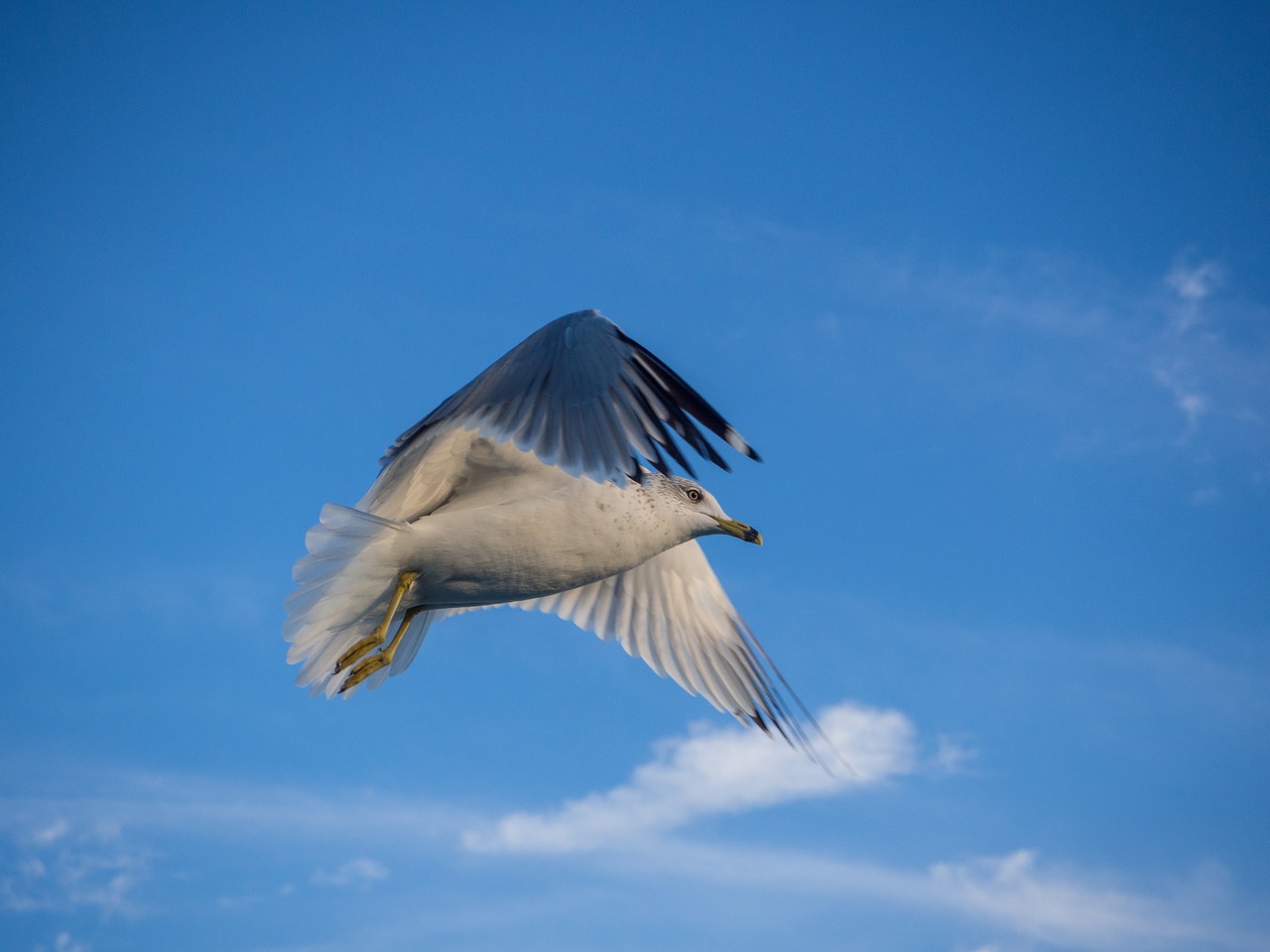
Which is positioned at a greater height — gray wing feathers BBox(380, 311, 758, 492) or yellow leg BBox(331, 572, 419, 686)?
gray wing feathers BBox(380, 311, 758, 492)

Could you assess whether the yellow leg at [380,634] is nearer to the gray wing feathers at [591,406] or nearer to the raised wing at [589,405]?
the raised wing at [589,405]

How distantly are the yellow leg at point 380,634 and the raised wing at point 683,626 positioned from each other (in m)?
1.56

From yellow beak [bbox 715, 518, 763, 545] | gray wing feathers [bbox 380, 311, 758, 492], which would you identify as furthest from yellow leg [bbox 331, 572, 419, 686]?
yellow beak [bbox 715, 518, 763, 545]

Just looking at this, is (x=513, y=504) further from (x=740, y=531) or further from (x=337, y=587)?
(x=740, y=531)

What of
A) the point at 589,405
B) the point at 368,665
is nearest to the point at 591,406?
the point at 589,405

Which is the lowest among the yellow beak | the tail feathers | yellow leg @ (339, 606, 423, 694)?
yellow leg @ (339, 606, 423, 694)

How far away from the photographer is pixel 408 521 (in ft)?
20.1

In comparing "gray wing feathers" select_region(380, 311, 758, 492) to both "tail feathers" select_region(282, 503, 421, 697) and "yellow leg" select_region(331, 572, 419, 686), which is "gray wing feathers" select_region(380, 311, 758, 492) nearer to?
"tail feathers" select_region(282, 503, 421, 697)

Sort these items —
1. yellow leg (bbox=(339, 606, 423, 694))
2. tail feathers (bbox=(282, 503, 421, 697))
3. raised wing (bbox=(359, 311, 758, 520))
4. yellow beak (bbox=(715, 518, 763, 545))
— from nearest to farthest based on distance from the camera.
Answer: raised wing (bbox=(359, 311, 758, 520)) < tail feathers (bbox=(282, 503, 421, 697)) < yellow leg (bbox=(339, 606, 423, 694)) < yellow beak (bbox=(715, 518, 763, 545))

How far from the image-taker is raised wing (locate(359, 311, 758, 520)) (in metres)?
4.95

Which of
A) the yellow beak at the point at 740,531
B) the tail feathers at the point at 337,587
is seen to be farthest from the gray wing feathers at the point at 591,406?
the yellow beak at the point at 740,531

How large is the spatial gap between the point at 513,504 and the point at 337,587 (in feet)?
3.00

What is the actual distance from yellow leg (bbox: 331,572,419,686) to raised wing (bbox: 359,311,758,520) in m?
0.88

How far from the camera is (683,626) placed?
25.5 feet
